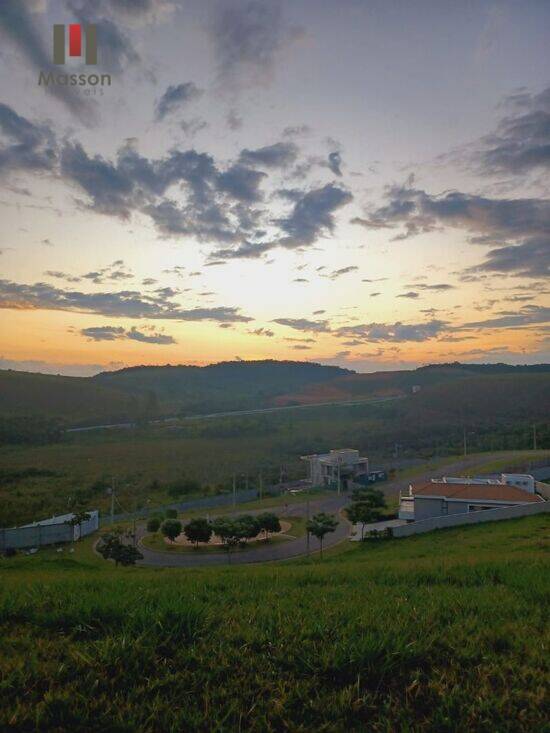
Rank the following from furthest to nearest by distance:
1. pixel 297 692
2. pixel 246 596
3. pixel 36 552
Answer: pixel 36 552
pixel 246 596
pixel 297 692

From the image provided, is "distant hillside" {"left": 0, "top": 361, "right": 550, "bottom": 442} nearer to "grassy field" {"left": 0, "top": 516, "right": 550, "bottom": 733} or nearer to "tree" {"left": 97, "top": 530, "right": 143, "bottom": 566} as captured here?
"tree" {"left": 97, "top": 530, "right": 143, "bottom": 566}

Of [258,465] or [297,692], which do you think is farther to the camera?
[258,465]

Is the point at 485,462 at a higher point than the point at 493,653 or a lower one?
lower

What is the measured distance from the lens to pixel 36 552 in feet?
97.6

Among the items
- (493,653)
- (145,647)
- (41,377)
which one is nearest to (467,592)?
(493,653)

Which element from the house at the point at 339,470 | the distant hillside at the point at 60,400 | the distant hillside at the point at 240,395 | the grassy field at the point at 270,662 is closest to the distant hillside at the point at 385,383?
the distant hillside at the point at 240,395

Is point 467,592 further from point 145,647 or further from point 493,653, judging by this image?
point 145,647

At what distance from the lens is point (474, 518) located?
29875 mm

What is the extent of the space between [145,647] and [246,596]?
7.17 ft

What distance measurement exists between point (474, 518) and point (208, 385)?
148 metres

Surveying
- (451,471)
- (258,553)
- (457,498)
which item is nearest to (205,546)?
(258,553)

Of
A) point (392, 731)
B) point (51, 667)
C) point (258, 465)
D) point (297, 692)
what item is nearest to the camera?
point (392, 731)

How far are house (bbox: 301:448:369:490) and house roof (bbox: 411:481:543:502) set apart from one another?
17223 mm

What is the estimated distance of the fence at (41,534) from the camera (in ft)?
98.5
